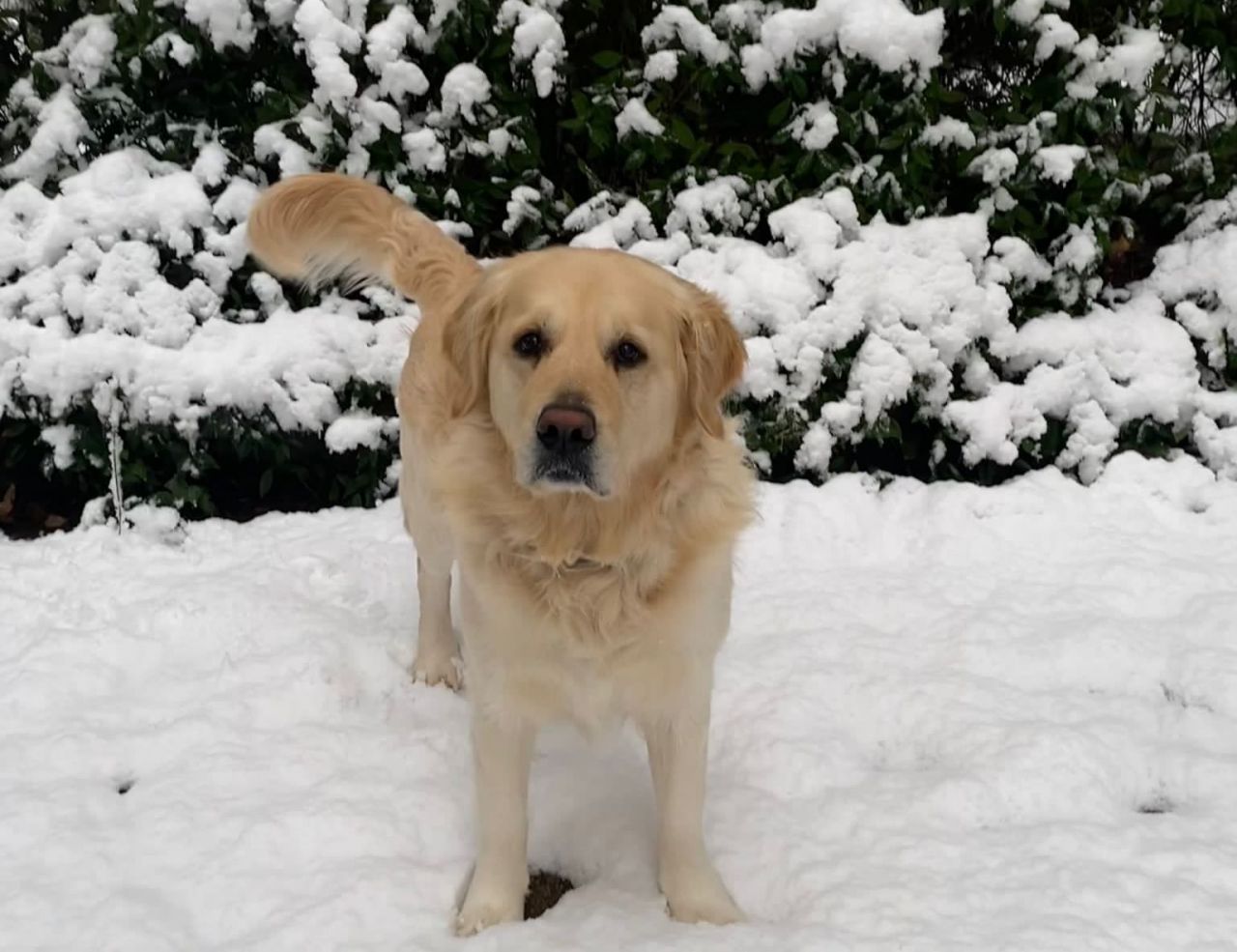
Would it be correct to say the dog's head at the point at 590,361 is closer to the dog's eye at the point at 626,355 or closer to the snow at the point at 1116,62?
the dog's eye at the point at 626,355

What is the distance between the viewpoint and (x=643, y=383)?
6.32 ft

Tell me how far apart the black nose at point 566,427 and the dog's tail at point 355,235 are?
111cm

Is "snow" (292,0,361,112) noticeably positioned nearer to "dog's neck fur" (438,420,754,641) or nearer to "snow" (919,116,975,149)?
"snow" (919,116,975,149)

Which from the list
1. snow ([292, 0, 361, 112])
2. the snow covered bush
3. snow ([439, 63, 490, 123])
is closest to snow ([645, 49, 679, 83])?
the snow covered bush

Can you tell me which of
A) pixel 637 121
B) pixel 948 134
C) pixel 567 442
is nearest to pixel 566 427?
pixel 567 442

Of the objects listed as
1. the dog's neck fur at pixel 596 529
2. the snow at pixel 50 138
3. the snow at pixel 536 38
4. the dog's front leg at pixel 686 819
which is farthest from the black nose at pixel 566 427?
the snow at pixel 50 138

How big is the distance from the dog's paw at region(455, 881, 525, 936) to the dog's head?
34.6 inches

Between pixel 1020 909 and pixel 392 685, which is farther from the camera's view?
pixel 392 685

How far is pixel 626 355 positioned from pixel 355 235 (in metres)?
1.35

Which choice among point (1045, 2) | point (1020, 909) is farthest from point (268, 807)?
point (1045, 2)

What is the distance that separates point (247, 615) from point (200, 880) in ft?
3.67

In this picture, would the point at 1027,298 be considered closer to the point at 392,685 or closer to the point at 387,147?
the point at 387,147

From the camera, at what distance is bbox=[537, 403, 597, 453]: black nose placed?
69.2 inches

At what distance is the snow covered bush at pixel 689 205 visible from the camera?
3828 millimetres
